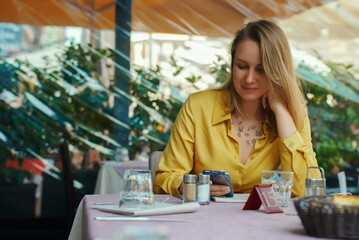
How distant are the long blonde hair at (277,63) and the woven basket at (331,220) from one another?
105 centimetres

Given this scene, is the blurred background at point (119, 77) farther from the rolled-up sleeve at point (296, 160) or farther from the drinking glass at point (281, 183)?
the drinking glass at point (281, 183)

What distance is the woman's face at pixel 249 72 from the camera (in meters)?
2.10

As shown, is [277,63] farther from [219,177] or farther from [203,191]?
[203,191]

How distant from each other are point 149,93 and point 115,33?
2.14 feet

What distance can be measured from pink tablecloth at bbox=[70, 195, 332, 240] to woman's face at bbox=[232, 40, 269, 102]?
2.22 feet

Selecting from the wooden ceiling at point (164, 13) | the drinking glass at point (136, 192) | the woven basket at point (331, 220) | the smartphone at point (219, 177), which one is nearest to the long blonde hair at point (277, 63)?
the smartphone at point (219, 177)

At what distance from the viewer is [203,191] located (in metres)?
1.58

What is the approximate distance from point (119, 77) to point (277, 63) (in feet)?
10.4

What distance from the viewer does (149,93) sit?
508 centimetres

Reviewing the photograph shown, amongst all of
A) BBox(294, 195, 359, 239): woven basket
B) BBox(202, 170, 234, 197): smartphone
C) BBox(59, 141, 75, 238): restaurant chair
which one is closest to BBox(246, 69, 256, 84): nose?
BBox(202, 170, 234, 197): smartphone

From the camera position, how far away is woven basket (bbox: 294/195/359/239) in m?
1.03

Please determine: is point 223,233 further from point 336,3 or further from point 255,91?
point 336,3

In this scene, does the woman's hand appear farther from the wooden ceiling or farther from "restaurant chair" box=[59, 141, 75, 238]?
the wooden ceiling

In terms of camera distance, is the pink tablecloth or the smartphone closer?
the pink tablecloth
